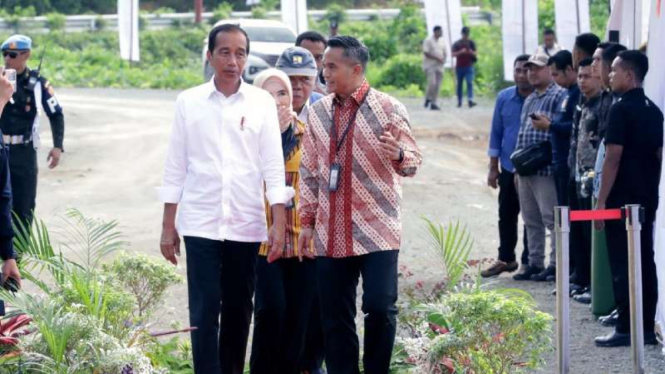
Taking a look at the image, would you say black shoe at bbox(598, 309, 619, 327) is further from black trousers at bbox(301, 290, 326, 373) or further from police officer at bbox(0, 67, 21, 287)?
police officer at bbox(0, 67, 21, 287)

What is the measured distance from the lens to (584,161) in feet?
30.8

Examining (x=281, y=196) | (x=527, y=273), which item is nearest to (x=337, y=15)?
(x=527, y=273)

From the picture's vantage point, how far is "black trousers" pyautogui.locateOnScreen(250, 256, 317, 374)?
6.82m

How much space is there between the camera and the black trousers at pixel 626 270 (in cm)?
818

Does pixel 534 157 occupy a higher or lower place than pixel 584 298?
higher

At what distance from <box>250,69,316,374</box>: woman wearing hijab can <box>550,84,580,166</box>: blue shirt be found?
3737 mm

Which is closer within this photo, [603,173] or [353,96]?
[353,96]

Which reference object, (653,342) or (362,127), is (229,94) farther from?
(653,342)

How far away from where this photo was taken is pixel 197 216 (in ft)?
20.9

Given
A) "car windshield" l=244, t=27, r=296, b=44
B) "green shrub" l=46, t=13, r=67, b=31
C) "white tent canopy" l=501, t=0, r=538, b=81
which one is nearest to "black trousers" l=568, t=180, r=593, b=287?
"white tent canopy" l=501, t=0, r=538, b=81

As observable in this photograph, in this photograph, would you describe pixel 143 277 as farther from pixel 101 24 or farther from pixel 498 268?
pixel 101 24

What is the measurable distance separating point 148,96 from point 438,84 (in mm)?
7105

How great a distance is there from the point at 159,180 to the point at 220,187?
11.5 m

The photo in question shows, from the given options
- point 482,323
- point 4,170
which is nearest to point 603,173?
point 482,323
